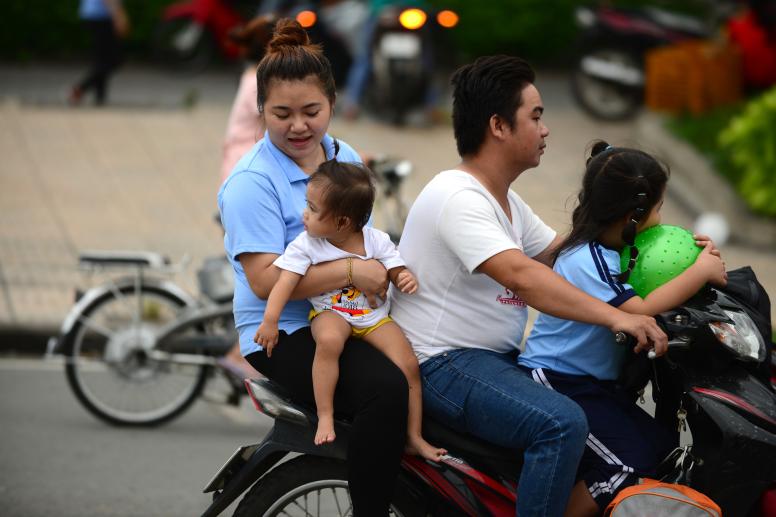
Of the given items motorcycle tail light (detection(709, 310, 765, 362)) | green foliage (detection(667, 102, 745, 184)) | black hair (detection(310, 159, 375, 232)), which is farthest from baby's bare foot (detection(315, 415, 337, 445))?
green foliage (detection(667, 102, 745, 184))

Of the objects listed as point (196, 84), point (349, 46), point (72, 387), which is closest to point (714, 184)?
point (349, 46)

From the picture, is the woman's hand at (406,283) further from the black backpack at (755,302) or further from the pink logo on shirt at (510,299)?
the black backpack at (755,302)

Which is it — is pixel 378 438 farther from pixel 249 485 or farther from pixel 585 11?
pixel 585 11

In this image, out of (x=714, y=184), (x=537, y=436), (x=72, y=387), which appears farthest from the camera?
(x=714, y=184)

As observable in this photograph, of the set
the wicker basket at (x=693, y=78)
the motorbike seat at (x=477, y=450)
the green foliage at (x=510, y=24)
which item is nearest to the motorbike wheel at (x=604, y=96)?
the wicker basket at (x=693, y=78)

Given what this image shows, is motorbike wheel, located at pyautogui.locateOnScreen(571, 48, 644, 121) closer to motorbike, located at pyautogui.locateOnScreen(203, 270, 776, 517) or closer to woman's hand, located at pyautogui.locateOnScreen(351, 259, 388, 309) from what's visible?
motorbike, located at pyautogui.locateOnScreen(203, 270, 776, 517)

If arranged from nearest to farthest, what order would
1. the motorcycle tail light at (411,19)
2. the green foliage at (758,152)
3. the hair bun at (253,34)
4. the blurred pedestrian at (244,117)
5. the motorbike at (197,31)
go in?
1. the hair bun at (253,34)
2. the blurred pedestrian at (244,117)
3. the green foliage at (758,152)
4. the motorcycle tail light at (411,19)
5. the motorbike at (197,31)

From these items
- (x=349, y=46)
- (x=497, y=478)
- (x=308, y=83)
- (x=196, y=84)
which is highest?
(x=308, y=83)

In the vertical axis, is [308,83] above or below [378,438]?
above

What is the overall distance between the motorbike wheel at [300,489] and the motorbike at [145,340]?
249cm

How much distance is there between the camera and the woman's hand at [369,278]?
333 cm

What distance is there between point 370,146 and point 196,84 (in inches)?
143

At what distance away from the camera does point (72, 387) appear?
610 cm

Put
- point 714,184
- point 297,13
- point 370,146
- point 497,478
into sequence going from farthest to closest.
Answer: point 297,13
point 370,146
point 714,184
point 497,478
